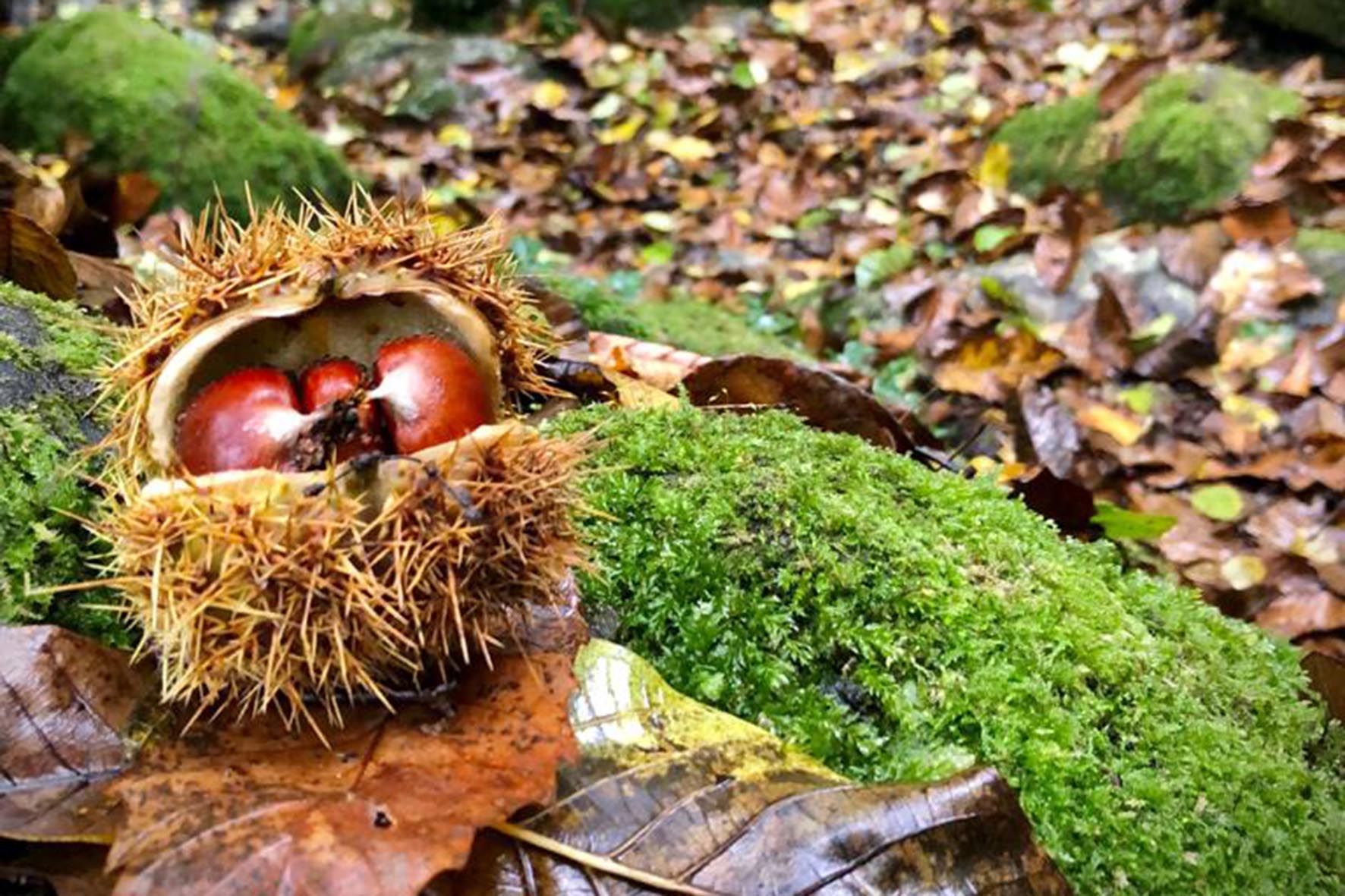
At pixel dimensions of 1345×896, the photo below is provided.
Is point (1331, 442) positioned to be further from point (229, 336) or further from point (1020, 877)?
point (229, 336)

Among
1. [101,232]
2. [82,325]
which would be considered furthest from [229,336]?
[101,232]

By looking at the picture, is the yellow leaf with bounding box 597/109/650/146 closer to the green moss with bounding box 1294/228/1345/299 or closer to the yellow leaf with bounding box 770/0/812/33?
the yellow leaf with bounding box 770/0/812/33

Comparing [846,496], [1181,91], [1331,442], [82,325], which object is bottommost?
[1331,442]

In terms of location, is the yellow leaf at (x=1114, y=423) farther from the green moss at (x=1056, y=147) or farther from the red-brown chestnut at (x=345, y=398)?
the red-brown chestnut at (x=345, y=398)

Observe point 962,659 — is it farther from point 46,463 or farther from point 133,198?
point 133,198

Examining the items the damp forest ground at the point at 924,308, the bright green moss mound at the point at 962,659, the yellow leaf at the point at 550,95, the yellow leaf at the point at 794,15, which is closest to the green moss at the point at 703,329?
the damp forest ground at the point at 924,308

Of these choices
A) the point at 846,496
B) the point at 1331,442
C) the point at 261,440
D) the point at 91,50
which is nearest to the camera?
the point at 261,440

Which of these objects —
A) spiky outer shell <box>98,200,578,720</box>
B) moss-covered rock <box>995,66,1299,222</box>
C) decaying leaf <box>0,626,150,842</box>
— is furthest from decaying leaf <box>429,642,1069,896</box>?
moss-covered rock <box>995,66,1299,222</box>
